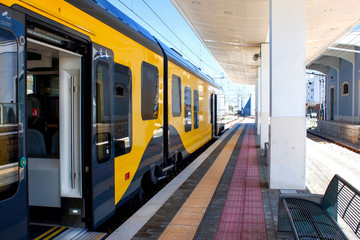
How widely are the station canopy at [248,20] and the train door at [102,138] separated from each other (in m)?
5.60

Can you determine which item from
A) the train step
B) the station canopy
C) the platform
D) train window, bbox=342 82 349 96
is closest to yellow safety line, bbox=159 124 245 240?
the platform

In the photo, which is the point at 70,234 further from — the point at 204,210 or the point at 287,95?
the point at 287,95

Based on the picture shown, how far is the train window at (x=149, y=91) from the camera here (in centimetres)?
541

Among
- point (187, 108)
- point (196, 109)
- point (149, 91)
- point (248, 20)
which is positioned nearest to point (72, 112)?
point (149, 91)

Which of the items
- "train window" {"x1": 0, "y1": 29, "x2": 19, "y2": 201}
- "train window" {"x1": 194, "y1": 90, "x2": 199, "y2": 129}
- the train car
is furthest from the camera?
"train window" {"x1": 194, "y1": 90, "x2": 199, "y2": 129}

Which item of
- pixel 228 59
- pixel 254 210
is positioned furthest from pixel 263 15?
pixel 228 59

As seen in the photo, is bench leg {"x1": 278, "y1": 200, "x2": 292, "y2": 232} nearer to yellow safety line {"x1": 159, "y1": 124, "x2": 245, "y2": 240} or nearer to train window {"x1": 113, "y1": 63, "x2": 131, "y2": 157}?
yellow safety line {"x1": 159, "y1": 124, "x2": 245, "y2": 240}

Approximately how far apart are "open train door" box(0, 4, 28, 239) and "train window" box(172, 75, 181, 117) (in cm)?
500

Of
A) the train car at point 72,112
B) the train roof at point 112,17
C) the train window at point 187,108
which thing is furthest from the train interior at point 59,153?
the train window at point 187,108

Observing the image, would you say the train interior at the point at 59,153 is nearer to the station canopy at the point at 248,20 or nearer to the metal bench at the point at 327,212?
the metal bench at the point at 327,212

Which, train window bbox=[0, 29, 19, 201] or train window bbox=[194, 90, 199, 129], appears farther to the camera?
train window bbox=[194, 90, 199, 129]

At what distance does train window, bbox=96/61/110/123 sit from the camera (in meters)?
3.93

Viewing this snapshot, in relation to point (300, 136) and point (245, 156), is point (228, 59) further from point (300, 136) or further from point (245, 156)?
point (300, 136)

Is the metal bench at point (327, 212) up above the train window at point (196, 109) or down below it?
below
